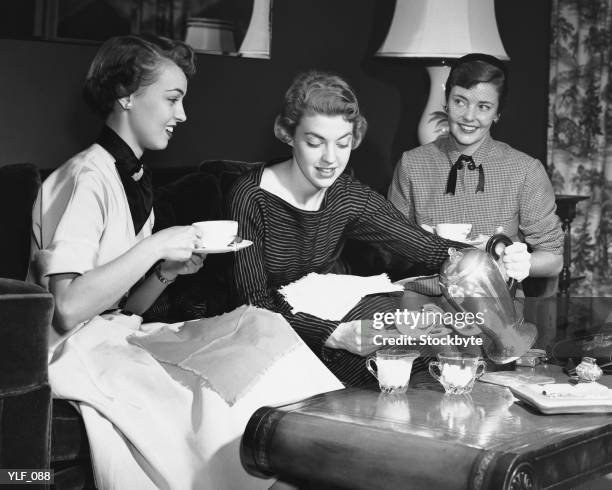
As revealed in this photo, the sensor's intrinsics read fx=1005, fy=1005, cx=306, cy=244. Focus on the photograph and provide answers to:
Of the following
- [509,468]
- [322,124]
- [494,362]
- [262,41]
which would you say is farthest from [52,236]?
[262,41]

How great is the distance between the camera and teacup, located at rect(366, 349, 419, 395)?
2.16 meters

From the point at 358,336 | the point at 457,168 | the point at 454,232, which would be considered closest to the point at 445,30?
the point at 457,168

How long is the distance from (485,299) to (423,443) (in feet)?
1.97

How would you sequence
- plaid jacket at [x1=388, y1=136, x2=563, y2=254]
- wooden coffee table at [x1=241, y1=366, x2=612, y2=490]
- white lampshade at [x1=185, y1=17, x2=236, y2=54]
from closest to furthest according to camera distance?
wooden coffee table at [x1=241, y1=366, x2=612, y2=490] < plaid jacket at [x1=388, y1=136, x2=563, y2=254] < white lampshade at [x1=185, y1=17, x2=236, y2=54]

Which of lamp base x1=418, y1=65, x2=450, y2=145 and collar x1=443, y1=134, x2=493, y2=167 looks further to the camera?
lamp base x1=418, y1=65, x2=450, y2=145

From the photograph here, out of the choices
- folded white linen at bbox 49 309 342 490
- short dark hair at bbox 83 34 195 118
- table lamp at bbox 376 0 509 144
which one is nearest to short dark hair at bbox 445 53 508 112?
A: table lamp at bbox 376 0 509 144

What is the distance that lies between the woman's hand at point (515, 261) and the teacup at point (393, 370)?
1.78ft

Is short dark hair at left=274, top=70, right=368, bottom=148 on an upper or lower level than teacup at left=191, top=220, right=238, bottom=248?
upper

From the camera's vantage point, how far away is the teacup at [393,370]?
216 centimetres

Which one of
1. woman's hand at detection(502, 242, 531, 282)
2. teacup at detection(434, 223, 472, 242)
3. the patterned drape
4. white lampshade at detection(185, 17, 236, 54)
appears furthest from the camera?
the patterned drape

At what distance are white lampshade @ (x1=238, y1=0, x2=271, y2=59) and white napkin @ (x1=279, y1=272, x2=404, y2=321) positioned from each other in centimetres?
158

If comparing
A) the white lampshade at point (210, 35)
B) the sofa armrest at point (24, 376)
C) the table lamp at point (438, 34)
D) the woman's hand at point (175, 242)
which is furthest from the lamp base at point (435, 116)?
the sofa armrest at point (24, 376)

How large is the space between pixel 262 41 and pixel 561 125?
204 cm

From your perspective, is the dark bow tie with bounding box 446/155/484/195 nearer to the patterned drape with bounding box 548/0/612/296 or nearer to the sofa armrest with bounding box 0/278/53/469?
the sofa armrest with bounding box 0/278/53/469
